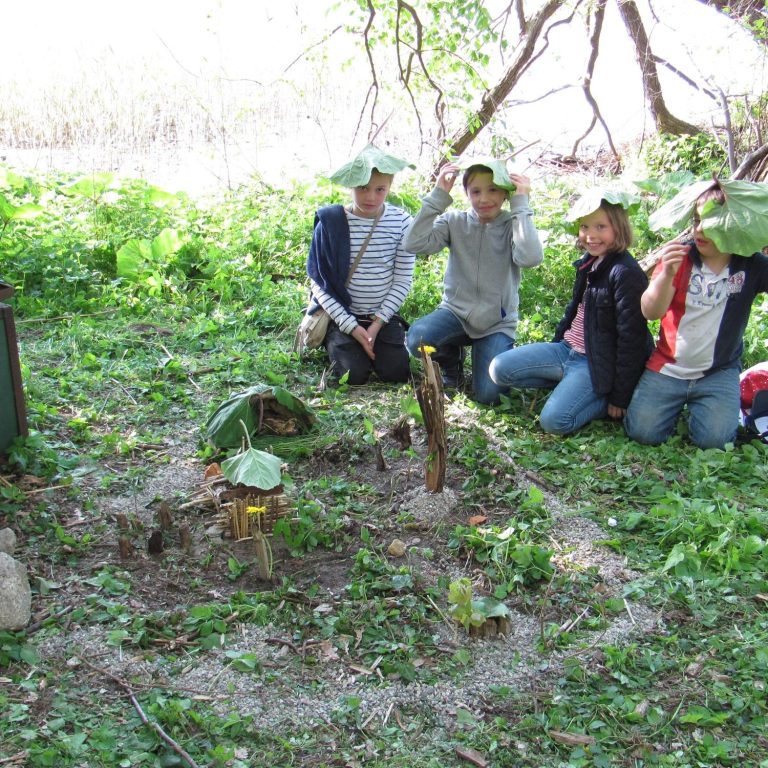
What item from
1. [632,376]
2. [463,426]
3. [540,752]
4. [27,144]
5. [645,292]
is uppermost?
[27,144]

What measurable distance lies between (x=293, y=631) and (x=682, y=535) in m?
1.56

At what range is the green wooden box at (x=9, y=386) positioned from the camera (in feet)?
10.9

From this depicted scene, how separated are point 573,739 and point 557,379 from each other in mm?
2379

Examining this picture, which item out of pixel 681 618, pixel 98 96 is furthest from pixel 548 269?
pixel 98 96

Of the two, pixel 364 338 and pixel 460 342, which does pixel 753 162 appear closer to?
pixel 460 342

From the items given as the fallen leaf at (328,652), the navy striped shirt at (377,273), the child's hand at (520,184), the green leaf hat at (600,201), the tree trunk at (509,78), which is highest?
the tree trunk at (509,78)

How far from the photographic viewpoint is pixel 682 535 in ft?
10.5

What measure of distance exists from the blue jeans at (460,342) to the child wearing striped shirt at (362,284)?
181 millimetres

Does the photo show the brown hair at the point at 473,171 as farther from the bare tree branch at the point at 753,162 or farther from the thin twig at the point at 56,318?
the thin twig at the point at 56,318

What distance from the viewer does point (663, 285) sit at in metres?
3.77

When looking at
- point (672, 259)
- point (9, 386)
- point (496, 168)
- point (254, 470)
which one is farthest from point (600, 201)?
point (9, 386)

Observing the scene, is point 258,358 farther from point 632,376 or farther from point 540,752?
point 540,752

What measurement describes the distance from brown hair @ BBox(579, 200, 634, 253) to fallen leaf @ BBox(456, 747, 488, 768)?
101 inches

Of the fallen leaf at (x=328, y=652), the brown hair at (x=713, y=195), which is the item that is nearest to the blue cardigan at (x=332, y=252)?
the brown hair at (x=713, y=195)
